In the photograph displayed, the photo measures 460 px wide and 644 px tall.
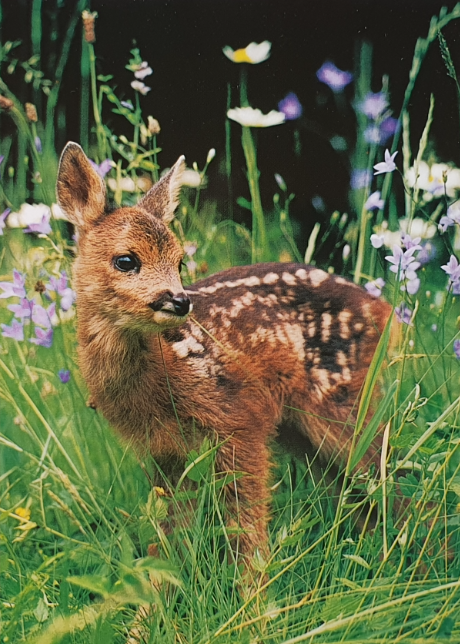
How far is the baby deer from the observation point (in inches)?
110

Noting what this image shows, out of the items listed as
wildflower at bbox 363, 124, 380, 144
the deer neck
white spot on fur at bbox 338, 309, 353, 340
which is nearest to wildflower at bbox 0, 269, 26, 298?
the deer neck

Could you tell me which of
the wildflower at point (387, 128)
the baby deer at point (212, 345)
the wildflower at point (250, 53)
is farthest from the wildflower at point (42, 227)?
the wildflower at point (387, 128)

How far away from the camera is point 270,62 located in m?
3.46

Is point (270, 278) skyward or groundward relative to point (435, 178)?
groundward

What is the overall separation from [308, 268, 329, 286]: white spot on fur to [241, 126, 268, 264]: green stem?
0.42 meters

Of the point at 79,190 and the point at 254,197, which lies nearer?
the point at 79,190

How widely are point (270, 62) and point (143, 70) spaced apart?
0.49 m

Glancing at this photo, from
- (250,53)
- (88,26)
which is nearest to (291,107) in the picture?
(250,53)

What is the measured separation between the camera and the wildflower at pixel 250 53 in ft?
11.1

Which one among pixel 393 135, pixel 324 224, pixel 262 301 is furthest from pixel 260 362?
pixel 393 135

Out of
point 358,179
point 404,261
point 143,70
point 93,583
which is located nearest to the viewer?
point 93,583

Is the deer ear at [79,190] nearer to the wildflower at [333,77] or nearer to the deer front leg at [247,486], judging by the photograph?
the deer front leg at [247,486]

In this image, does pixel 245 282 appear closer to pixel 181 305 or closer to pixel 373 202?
pixel 373 202

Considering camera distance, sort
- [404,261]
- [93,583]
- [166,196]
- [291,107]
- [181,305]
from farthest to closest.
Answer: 1. [291,107]
2. [166,196]
3. [404,261]
4. [181,305]
5. [93,583]
